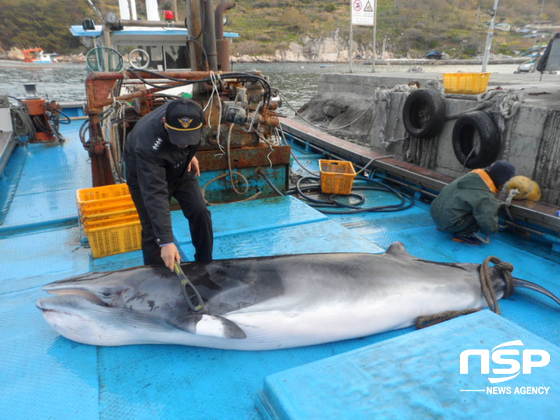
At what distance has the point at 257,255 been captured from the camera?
159 inches

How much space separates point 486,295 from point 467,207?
183 cm

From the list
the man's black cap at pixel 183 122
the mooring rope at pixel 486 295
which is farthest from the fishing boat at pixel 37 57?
the mooring rope at pixel 486 295

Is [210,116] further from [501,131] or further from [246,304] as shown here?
[501,131]

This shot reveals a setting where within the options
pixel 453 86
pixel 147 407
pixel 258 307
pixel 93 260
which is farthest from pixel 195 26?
pixel 147 407

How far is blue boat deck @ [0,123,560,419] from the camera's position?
2438 mm

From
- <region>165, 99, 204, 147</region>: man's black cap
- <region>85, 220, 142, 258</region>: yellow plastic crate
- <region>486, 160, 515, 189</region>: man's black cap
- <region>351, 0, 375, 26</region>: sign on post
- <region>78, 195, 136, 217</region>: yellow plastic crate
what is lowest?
<region>85, 220, 142, 258</region>: yellow plastic crate

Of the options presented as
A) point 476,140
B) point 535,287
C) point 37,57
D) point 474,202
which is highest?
point 37,57

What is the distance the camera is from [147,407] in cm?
239

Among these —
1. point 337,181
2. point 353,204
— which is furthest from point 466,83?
point 353,204

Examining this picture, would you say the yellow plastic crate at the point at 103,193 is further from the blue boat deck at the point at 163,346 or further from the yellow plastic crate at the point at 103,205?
the blue boat deck at the point at 163,346

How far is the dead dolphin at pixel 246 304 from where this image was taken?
2.75 m

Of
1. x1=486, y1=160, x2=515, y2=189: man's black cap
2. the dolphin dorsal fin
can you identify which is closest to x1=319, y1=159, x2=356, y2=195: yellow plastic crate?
x1=486, y1=160, x2=515, y2=189: man's black cap

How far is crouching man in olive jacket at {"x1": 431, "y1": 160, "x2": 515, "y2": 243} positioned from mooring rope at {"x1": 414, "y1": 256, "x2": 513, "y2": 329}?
118 centimetres

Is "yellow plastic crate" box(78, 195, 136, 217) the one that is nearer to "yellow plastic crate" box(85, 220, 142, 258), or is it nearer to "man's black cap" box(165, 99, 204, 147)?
"yellow plastic crate" box(85, 220, 142, 258)
